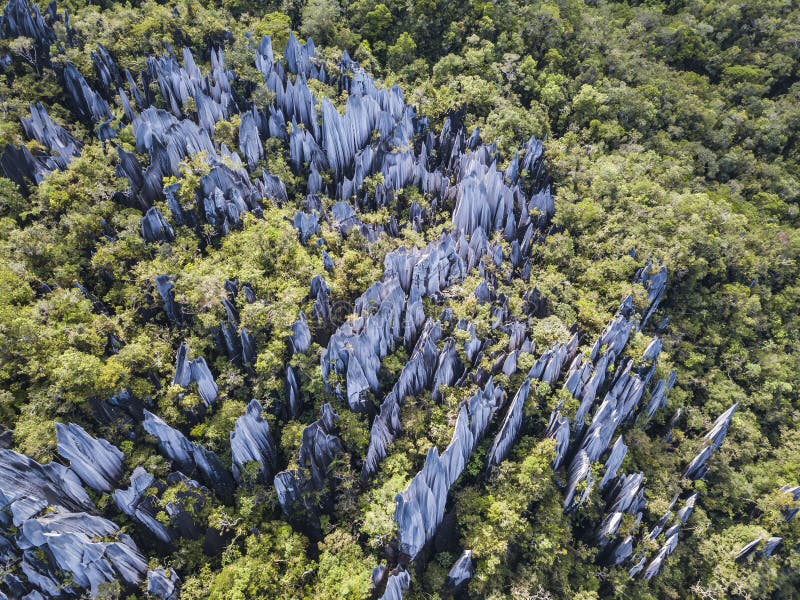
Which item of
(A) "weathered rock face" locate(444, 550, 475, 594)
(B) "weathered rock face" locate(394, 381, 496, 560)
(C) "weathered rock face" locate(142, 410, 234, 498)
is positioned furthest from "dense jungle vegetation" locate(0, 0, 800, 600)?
(B) "weathered rock face" locate(394, 381, 496, 560)

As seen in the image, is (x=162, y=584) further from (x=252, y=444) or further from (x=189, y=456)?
(x=252, y=444)

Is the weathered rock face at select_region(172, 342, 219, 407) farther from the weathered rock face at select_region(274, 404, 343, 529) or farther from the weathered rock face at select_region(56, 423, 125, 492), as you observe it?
the weathered rock face at select_region(274, 404, 343, 529)

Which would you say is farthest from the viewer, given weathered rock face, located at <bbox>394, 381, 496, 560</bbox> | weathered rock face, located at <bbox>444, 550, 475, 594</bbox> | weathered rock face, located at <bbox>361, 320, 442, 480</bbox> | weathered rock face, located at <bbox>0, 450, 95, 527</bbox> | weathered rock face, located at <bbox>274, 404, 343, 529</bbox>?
weathered rock face, located at <bbox>361, 320, 442, 480</bbox>

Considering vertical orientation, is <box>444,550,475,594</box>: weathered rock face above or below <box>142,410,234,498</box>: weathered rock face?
below

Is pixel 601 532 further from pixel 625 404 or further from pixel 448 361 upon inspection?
pixel 448 361

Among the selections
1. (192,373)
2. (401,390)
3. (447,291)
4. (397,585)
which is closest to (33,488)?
(192,373)

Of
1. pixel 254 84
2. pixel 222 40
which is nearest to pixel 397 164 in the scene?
pixel 254 84
